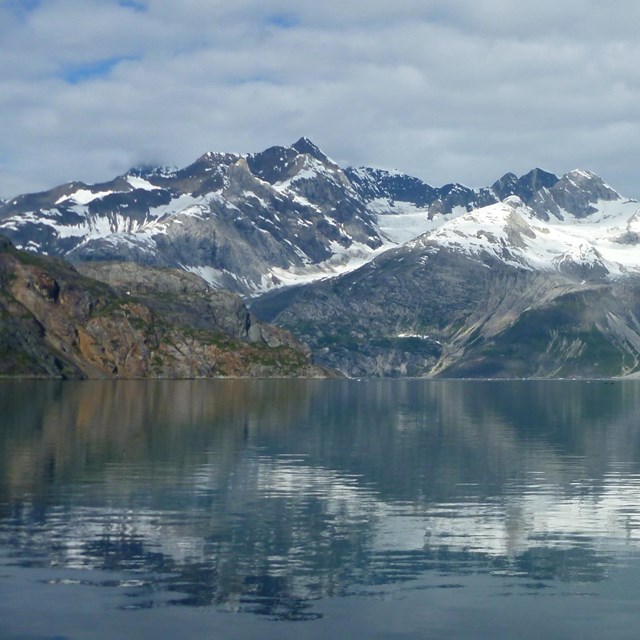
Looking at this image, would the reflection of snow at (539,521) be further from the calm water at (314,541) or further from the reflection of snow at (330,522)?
the calm water at (314,541)

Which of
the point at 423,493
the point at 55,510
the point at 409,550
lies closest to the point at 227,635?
the point at 409,550

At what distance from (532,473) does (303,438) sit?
41.8 meters

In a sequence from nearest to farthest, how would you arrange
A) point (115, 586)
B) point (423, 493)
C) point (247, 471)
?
point (115, 586), point (423, 493), point (247, 471)

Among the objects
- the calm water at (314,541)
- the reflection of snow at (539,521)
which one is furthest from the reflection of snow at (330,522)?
the calm water at (314,541)

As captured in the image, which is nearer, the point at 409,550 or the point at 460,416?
the point at 409,550

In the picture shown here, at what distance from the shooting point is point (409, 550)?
202 feet

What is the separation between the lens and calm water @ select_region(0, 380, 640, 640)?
48.1 meters

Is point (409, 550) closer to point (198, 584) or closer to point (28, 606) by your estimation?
point (198, 584)

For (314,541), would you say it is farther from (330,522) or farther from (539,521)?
(539,521)

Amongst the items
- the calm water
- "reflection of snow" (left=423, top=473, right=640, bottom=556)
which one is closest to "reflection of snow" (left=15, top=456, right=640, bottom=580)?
"reflection of snow" (left=423, top=473, right=640, bottom=556)

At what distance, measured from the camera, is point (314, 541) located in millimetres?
63688

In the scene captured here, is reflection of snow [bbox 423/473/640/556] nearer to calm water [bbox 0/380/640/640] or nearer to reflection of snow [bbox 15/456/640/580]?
reflection of snow [bbox 15/456/640/580]

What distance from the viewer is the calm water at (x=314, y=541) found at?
48.1m

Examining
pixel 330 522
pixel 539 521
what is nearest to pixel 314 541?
pixel 330 522
